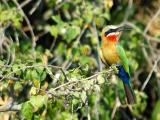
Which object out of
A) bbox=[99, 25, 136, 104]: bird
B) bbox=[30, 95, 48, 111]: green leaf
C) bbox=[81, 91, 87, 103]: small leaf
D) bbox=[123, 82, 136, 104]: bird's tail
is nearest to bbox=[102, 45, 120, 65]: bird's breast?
bbox=[99, 25, 136, 104]: bird

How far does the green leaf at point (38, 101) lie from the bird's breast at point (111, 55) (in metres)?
0.99

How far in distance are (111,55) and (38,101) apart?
3.52ft

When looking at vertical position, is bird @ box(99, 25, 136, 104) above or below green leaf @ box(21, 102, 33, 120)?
above

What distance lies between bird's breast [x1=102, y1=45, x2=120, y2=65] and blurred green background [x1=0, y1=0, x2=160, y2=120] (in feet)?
0.42

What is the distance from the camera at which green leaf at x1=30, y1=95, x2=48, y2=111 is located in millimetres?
3137

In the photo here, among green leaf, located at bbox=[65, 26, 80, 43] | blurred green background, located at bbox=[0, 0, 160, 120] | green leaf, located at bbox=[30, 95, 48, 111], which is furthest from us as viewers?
green leaf, located at bbox=[65, 26, 80, 43]

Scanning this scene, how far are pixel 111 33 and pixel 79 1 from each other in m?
0.87

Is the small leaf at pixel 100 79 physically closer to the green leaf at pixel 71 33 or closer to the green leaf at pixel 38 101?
the green leaf at pixel 38 101

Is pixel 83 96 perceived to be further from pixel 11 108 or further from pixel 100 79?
pixel 11 108

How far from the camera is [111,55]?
13.4ft

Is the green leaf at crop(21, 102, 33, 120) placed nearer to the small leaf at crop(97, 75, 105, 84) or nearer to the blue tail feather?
the small leaf at crop(97, 75, 105, 84)

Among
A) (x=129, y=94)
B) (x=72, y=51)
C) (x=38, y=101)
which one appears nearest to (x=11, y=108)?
(x=38, y=101)

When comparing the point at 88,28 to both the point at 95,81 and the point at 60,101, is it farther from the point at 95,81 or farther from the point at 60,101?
the point at 95,81

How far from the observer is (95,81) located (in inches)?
128
